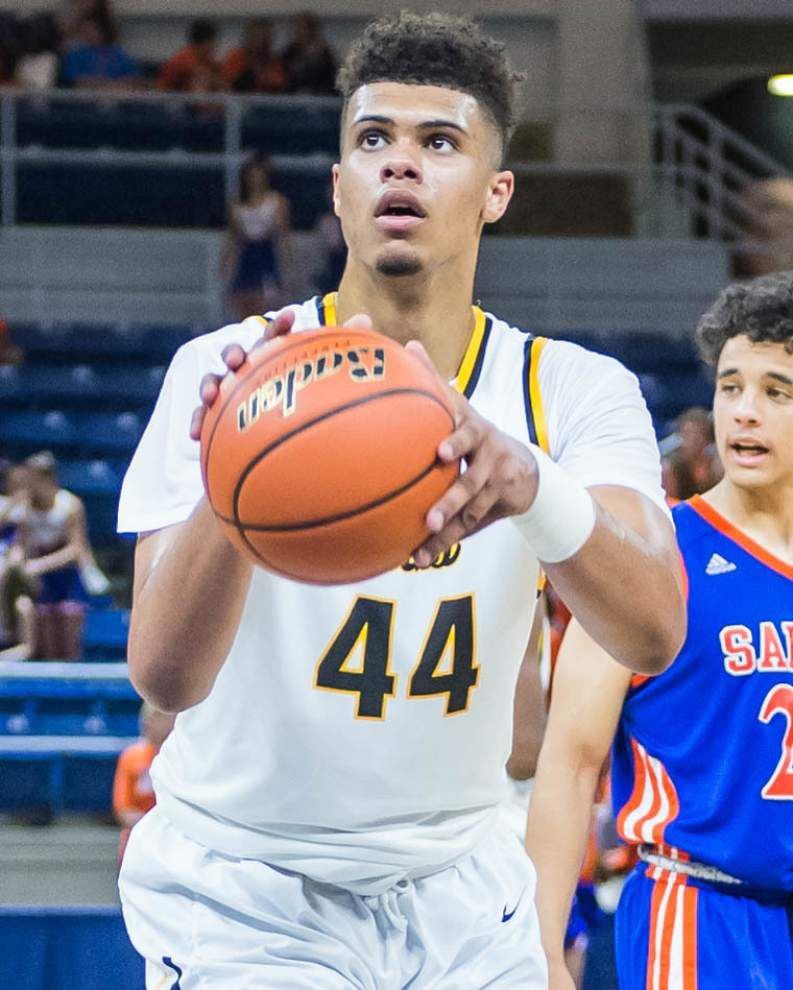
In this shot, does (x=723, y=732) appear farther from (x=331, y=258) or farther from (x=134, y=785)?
(x=331, y=258)

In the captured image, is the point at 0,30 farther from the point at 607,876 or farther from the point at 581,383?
the point at 581,383

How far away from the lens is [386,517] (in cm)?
211

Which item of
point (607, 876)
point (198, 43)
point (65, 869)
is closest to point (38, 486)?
point (65, 869)

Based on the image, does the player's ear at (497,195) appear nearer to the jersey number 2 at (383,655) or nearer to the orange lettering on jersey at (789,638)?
the jersey number 2 at (383,655)

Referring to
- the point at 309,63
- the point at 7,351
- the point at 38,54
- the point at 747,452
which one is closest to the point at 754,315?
A: the point at 747,452

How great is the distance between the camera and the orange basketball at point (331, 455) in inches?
83.0

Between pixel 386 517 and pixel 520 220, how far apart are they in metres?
13.4

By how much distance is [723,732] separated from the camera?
3.66 meters

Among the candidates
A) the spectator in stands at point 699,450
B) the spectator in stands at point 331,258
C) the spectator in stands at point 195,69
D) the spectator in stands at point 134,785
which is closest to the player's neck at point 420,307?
the spectator in stands at point 134,785

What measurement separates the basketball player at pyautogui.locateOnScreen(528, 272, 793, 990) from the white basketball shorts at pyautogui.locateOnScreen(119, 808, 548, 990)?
21.3 inches

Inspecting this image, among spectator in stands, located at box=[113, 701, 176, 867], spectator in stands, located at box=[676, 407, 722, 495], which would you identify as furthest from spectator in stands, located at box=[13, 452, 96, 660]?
spectator in stands, located at box=[676, 407, 722, 495]

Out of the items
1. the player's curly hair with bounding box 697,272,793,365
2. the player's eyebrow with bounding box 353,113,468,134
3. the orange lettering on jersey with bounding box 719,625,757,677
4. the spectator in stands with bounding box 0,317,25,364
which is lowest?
the orange lettering on jersey with bounding box 719,625,757,677

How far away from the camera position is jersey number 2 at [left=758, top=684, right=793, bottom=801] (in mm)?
3615

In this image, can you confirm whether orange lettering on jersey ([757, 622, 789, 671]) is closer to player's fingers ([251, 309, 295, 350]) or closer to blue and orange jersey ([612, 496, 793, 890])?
blue and orange jersey ([612, 496, 793, 890])
